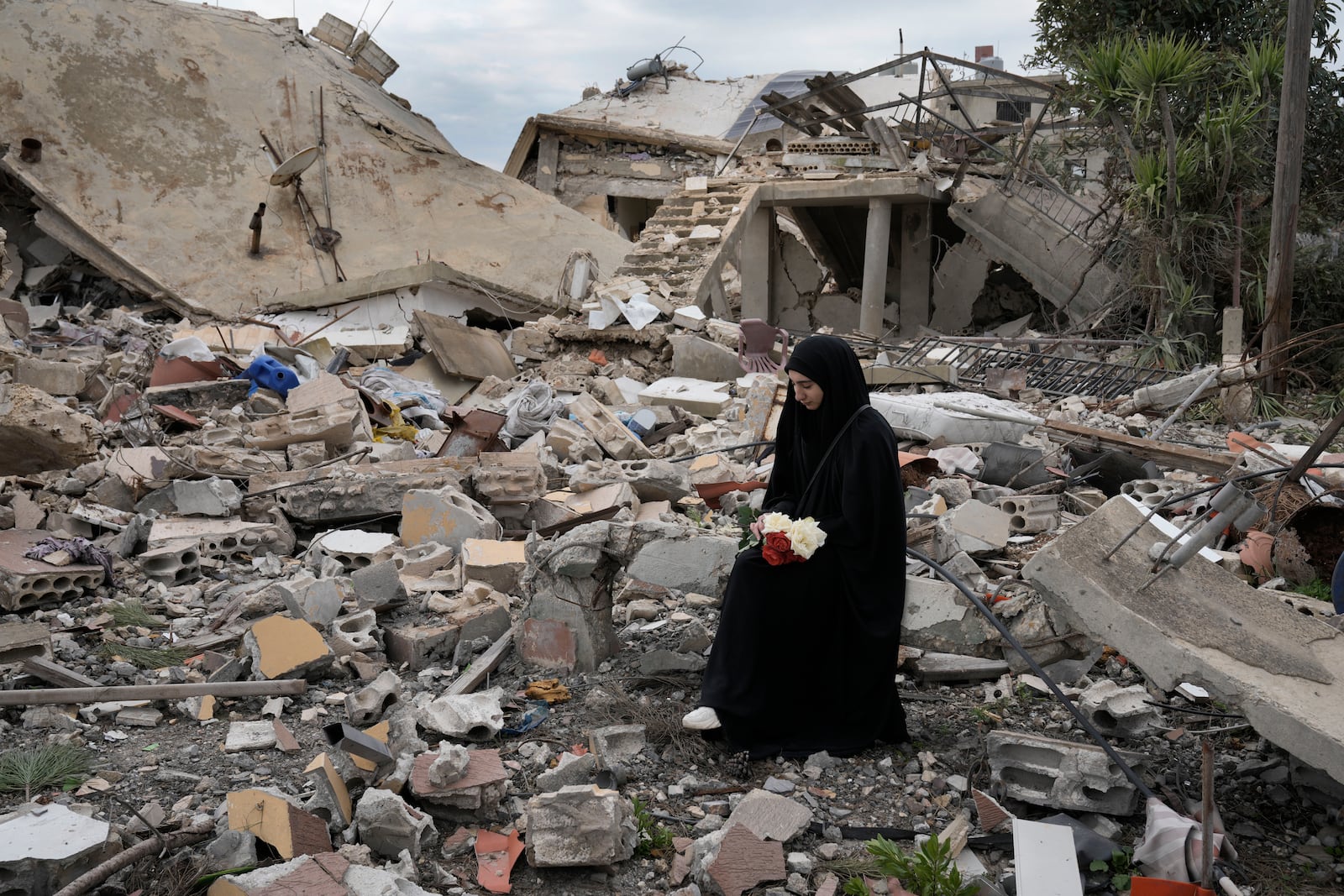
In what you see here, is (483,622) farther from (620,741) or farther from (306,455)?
(306,455)

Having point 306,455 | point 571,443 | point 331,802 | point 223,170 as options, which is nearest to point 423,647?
point 331,802

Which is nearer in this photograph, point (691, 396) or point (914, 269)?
point (691, 396)

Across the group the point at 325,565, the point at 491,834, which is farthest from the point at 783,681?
the point at 325,565

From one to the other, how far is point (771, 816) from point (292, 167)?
1373cm

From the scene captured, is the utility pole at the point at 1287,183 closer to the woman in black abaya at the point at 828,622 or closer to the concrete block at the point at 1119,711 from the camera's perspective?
the concrete block at the point at 1119,711

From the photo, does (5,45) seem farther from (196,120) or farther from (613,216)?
(613,216)

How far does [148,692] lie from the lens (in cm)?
425

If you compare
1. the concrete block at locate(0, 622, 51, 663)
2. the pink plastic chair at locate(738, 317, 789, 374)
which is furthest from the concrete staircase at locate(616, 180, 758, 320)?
the concrete block at locate(0, 622, 51, 663)

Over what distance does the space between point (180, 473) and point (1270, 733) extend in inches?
278

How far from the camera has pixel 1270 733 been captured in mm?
3062

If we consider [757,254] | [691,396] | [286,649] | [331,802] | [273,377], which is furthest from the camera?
[757,254]

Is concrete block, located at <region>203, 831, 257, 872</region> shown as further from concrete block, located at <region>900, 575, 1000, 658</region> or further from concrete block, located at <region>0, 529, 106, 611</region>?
concrete block, located at <region>0, 529, 106, 611</region>

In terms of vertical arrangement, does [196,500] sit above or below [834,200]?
below

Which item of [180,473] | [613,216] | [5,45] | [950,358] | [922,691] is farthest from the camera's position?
[613,216]
